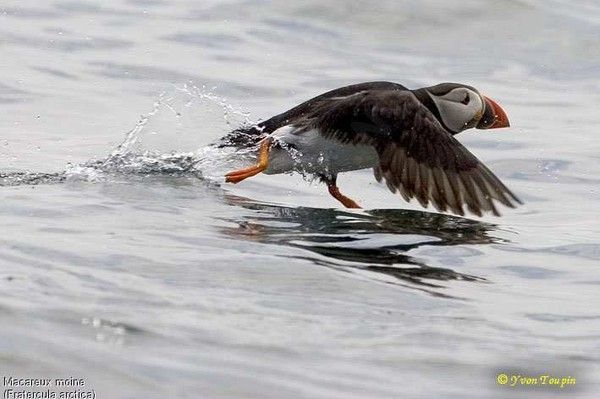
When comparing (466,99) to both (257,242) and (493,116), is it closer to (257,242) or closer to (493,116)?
(493,116)

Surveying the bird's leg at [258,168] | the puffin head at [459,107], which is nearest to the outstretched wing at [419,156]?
the bird's leg at [258,168]

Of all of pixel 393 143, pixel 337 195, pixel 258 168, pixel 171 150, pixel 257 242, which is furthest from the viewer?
pixel 171 150

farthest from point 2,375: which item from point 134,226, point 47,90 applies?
point 47,90

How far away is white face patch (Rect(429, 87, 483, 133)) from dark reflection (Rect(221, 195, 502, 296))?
719 millimetres

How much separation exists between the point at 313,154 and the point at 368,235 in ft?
3.61

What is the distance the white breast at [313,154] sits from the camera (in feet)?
24.8

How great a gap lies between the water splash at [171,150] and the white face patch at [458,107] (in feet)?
4.02

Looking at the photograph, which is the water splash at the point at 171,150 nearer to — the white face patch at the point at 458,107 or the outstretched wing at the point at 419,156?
the outstretched wing at the point at 419,156

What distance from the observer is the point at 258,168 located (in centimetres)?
760

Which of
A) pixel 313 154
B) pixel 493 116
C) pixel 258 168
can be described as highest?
pixel 493 116

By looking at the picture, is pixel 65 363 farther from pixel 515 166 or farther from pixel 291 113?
pixel 515 166

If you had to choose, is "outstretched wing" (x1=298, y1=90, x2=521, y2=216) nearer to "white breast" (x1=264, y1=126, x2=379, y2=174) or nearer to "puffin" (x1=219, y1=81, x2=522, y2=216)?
"puffin" (x1=219, y1=81, x2=522, y2=216)

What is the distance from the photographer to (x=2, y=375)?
4051 mm

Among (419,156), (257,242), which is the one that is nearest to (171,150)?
(419,156)
